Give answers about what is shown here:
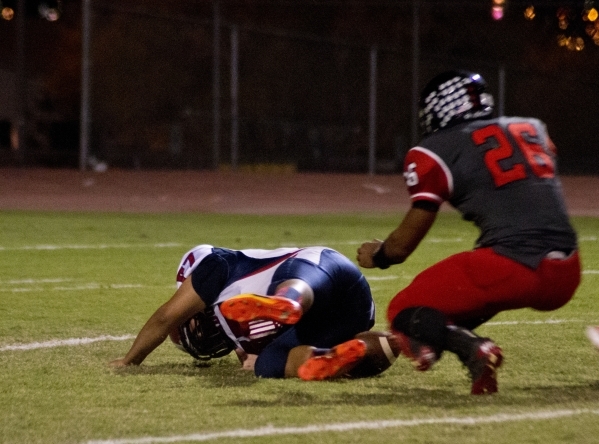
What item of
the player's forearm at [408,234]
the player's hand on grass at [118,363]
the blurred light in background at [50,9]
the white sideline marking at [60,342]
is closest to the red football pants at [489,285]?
the player's forearm at [408,234]

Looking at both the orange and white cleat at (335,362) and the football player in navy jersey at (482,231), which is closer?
the football player in navy jersey at (482,231)

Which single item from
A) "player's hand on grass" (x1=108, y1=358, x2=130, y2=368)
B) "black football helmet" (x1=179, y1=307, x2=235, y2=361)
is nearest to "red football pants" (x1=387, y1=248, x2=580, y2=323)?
"black football helmet" (x1=179, y1=307, x2=235, y2=361)

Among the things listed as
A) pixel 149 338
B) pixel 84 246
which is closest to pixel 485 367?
pixel 149 338

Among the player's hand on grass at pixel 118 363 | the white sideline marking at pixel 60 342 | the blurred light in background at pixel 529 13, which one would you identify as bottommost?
the white sideline marking at pixel 60 342

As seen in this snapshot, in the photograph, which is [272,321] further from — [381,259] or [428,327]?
[428,327]

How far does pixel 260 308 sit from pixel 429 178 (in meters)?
0.92

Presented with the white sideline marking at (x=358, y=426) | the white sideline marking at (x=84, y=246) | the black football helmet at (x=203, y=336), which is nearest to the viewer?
the white sideline marking at (x=358, y=426)

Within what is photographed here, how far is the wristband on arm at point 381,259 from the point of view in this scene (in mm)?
5352

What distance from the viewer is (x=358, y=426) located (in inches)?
181

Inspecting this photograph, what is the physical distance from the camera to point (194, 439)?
4.38m

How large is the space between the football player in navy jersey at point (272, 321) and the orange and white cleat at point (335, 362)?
0.34ft

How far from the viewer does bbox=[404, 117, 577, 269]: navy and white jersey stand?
509 centimetres

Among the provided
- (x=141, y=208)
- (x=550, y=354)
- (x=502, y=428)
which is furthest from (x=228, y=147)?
(x=502, y=428)

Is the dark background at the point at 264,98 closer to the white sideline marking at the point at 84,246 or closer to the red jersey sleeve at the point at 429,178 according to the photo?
the white sideline marking at the point at 84,246
